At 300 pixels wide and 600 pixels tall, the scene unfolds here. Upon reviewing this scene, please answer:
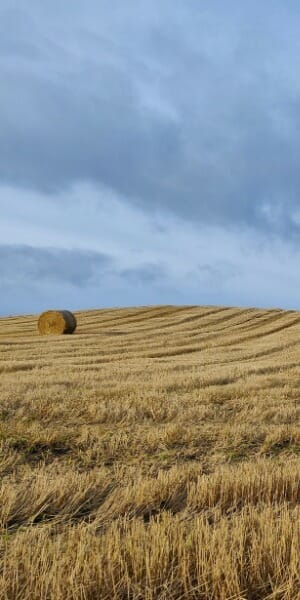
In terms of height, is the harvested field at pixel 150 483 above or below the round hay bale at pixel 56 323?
below

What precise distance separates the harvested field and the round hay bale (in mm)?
14208

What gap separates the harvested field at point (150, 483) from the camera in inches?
115

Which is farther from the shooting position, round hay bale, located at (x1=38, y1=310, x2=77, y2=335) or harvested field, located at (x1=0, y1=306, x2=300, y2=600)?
round hay bale, located at (x1=38, y1=310, x2=77, y2=335)

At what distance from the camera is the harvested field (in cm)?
293

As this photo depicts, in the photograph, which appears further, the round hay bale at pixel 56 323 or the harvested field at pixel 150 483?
the round hay bale at pixel 56 323

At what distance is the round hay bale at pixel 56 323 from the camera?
2897 centimetres

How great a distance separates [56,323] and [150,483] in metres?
25.1

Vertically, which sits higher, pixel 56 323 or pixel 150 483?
pixel 56 323

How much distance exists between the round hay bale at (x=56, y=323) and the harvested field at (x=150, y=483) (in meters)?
14.2

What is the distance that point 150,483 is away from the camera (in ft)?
15.1

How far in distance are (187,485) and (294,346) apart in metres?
17.8

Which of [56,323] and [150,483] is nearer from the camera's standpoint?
[150,483]

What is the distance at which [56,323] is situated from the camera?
29.2m

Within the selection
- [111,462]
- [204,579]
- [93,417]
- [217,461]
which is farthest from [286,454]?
[204,579]
